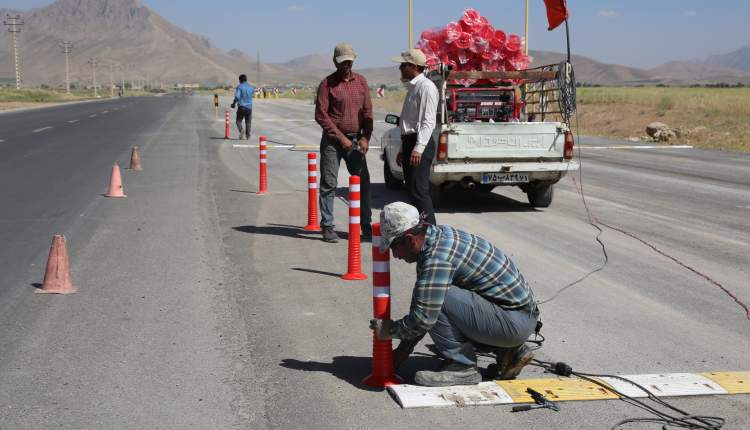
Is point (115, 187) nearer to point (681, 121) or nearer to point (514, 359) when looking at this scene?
point (514, 359)

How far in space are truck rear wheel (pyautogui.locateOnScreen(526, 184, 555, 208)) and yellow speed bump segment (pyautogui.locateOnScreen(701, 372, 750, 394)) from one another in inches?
293

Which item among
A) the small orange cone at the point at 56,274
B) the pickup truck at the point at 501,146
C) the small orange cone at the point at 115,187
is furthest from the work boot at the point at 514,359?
the small orange cone at the point at 115,187

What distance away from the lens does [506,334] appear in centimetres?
501

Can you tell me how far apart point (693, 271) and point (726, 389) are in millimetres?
3504

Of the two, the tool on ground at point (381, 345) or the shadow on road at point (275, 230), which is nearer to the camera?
the tool on ground at point (381, 345)

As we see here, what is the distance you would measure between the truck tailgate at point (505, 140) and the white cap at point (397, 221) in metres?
7.01

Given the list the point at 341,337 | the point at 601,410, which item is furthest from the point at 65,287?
the point at 601,410

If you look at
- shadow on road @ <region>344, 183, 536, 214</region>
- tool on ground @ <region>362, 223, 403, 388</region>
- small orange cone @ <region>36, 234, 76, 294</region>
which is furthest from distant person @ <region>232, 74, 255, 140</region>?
tool on ground @ <region>362, 223, 403, 388</region>

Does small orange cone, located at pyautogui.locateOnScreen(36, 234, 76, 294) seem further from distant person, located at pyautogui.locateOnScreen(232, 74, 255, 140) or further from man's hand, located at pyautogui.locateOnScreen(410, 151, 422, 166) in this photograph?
distant person, located at pyautogui.locateOnScreen(232, 74, 255, 140)

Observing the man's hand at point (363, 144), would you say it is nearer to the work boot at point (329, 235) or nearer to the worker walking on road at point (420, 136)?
the worker walking on road at point (420, 136)

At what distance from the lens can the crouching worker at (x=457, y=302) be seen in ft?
15.7

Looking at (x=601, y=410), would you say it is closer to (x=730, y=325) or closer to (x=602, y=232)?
(x=730, y=325)

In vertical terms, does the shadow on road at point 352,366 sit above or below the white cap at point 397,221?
below

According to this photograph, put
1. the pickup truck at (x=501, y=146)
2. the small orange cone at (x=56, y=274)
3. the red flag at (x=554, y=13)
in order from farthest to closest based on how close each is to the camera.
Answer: the red flag at (x=554, y=13), the pickup truck at (x=501, y=146), the small orange cone at (x=56, y=274)
